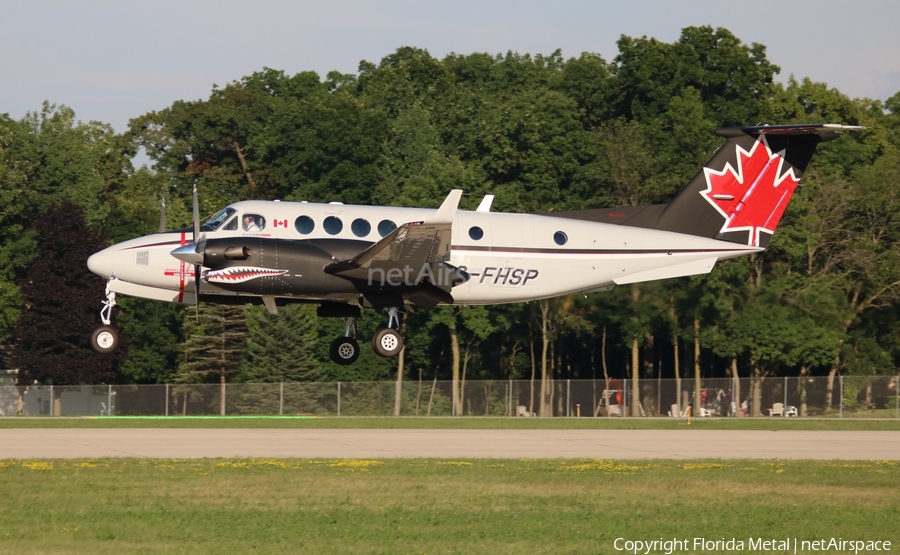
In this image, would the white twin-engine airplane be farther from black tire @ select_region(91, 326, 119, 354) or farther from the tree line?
the tree line

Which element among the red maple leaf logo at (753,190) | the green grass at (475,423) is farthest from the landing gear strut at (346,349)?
the green grass at (475,423)

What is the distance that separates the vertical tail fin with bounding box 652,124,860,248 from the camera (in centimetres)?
2903

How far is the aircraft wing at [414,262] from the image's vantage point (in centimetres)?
2370

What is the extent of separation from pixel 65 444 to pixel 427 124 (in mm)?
46263

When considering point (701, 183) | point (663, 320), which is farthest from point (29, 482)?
point (663, 320)

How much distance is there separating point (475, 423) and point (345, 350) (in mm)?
14816

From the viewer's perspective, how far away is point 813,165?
6419cm

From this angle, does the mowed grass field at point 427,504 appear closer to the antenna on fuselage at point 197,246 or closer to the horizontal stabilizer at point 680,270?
the antenna on fuselage at point 197,246

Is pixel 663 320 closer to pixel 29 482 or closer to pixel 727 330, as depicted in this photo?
pixel 727 330

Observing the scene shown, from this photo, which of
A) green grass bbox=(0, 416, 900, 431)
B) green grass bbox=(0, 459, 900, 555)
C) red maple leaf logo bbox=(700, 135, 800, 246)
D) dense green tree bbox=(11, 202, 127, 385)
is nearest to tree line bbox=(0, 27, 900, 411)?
dense green tree bbox=(11, 202, 127, 385)

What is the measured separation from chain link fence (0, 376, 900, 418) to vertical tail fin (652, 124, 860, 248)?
62.7 ft

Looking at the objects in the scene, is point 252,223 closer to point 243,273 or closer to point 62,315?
point 243,273

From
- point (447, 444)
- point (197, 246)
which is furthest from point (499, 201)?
point (197, 246)

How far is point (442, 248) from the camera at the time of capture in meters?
24.7
